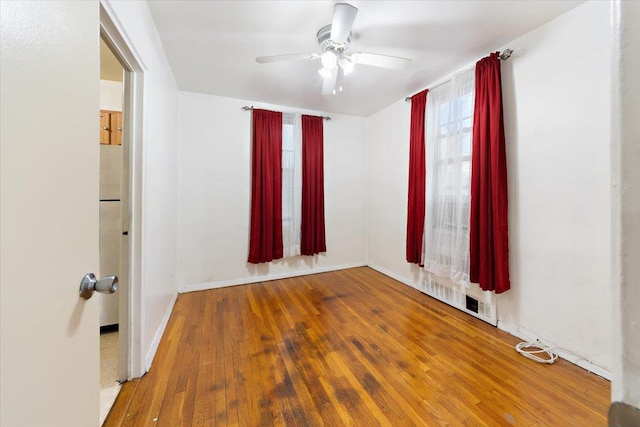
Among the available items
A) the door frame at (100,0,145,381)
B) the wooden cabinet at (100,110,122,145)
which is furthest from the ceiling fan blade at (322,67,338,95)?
the wooden cabinet at (100,110,122,145)

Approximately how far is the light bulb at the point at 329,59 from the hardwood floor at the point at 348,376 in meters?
2.12

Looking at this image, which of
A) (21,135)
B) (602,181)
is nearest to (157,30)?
(21,135)

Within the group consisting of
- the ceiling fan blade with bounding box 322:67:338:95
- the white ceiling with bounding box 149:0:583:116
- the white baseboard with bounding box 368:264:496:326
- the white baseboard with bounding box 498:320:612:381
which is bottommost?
the white baseboard with bounding box 498:320:612:381

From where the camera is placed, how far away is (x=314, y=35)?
202 centimetres

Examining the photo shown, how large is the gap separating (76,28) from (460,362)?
8.16 feet

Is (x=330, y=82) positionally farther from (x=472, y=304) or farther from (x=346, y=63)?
(x=472, y=304)

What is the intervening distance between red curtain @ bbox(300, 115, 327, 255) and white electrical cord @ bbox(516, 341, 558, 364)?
94.2 inches

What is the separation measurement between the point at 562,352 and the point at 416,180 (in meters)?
1.90

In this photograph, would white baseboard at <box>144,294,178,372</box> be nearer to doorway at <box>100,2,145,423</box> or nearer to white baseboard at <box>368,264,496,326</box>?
doorway at <box>100,2,145,423</box>

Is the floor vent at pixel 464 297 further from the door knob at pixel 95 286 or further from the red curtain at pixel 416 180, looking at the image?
the door knob at pixel 95 286

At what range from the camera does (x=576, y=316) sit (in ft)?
5.83

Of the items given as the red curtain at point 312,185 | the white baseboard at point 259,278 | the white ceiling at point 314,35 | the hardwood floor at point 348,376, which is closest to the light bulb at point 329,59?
the white ceiling at point 314,35

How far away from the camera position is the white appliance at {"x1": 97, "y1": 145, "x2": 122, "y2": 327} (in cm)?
200

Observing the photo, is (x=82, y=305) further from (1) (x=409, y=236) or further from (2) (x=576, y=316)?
(1) (x=409, y=236)
